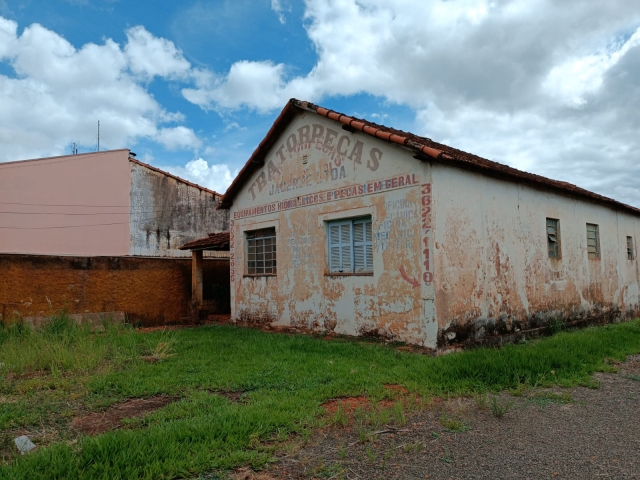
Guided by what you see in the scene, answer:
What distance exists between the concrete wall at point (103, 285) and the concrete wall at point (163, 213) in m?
7.28

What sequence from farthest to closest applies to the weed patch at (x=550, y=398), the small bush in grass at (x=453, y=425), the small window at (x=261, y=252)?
the small window at (x=261, y=252) < the weed patch at (x=550, y=398) < the small bush in grass at (x=453, y=425)

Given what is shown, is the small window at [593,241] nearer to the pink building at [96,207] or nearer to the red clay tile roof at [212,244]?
the red clay tile roof at [212,244]

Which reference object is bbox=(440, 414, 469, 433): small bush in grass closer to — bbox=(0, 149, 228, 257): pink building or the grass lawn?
the grass lawn

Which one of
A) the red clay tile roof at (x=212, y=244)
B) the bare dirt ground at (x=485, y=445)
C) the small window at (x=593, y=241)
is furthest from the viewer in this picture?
the red clay tile roof at (x=212, y=244)

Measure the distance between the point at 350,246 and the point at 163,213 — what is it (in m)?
14.4

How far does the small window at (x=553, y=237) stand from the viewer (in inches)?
442

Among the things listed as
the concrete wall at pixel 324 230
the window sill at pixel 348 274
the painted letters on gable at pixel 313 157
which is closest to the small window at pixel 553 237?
the concrete wall at pixel 324 230

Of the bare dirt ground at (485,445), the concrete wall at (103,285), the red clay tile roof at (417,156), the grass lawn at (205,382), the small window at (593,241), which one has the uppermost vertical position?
the red clay tile roof at (417,156)

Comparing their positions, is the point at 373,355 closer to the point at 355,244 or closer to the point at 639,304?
the point at 355,244

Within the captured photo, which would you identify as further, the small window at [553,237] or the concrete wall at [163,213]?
the concrete wall at [163,213]

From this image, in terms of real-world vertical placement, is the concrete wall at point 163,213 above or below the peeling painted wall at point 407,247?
above

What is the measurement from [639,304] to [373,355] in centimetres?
1165

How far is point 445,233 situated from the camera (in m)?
8.42

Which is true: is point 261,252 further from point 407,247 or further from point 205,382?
point 205,382
